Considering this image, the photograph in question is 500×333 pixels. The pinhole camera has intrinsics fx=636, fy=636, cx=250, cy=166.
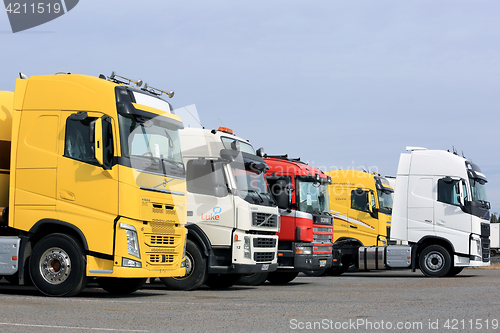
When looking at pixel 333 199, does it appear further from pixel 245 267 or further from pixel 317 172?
pixel 245 267

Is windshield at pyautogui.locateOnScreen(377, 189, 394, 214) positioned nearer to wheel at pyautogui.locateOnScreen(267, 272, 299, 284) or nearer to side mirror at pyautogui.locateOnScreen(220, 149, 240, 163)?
wheel at pyautogui.locateOnScreen(267, 272, 299, 284)

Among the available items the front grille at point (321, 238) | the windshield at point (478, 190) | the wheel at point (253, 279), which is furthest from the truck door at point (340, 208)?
the wheel at point (253, 279)

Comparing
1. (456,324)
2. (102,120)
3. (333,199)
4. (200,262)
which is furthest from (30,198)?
(333,199)

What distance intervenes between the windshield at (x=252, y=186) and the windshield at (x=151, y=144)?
226 cm

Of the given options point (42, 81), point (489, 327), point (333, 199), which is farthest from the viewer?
point (333, 199)

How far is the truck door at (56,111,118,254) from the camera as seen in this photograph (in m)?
10.7

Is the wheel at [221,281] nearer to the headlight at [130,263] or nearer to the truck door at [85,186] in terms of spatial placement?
the headlight at [130,263]

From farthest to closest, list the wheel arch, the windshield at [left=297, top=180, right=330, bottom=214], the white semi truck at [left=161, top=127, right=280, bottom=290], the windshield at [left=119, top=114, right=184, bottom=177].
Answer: the windshield at [left=297, top=180, right=330, bottom=214]
the white semi truck at [left=161, top=127, right=280, bottom=290]
the windshield at [left=119, top=114, right=184, bottom=177]
the wheel arch

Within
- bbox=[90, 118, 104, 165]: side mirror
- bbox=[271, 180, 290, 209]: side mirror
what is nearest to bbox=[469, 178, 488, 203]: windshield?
bbox=[271, 180, 290, 209]: side mirror

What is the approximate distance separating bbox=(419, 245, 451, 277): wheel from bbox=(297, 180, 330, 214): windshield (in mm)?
4651

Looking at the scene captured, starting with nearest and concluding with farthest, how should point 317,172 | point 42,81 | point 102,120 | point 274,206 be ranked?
point 102,120, point 42,81, point 274,206, point 317,172

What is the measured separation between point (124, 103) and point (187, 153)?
10.5 ft

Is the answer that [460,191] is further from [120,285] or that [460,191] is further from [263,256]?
[120,285]

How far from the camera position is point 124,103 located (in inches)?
434
